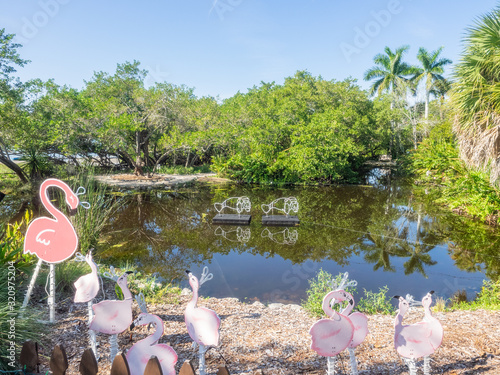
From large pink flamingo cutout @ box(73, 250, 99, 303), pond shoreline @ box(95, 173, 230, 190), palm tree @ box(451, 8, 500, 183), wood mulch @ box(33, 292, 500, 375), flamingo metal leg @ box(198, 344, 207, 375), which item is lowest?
wood mulch @ box(33, 292, 500, 375)

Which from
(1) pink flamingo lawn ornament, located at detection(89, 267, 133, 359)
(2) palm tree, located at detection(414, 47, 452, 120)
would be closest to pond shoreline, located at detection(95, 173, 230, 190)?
(1) pink flamingo lawn ornament, located at detection(89, 267, 133, 359)

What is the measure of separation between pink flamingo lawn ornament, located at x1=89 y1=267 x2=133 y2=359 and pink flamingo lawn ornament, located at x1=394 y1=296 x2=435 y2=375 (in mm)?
2064

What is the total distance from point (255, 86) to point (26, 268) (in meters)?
26.9

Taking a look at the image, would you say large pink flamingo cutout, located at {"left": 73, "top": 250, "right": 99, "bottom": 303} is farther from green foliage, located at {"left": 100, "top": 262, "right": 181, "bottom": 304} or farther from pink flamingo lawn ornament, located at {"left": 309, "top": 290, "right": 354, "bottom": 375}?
pink flamingo lawn ornament, located at {"left": 309, "top": 290, "right": 354, "bottom": 375}

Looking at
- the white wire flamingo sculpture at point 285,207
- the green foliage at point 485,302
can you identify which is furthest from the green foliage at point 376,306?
the white wire flamingo sculpture at point 285,207

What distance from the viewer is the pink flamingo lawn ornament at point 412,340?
6.88 ft

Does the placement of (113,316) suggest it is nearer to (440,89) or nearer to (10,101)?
(10,101)

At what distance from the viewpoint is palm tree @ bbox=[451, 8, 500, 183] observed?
5938 mm

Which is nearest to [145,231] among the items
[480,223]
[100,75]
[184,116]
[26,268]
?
[26,268]

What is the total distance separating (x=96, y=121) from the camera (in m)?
15.3

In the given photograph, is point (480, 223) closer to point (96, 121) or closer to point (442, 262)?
point (442, 262)

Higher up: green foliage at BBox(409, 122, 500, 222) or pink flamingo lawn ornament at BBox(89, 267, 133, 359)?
green foliage at BBox(409, 122, 500, 222)

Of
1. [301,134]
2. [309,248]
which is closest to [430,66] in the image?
[301,134]

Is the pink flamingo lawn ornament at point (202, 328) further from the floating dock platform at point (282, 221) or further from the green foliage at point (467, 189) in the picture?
the green foliage at point (467, 189)
